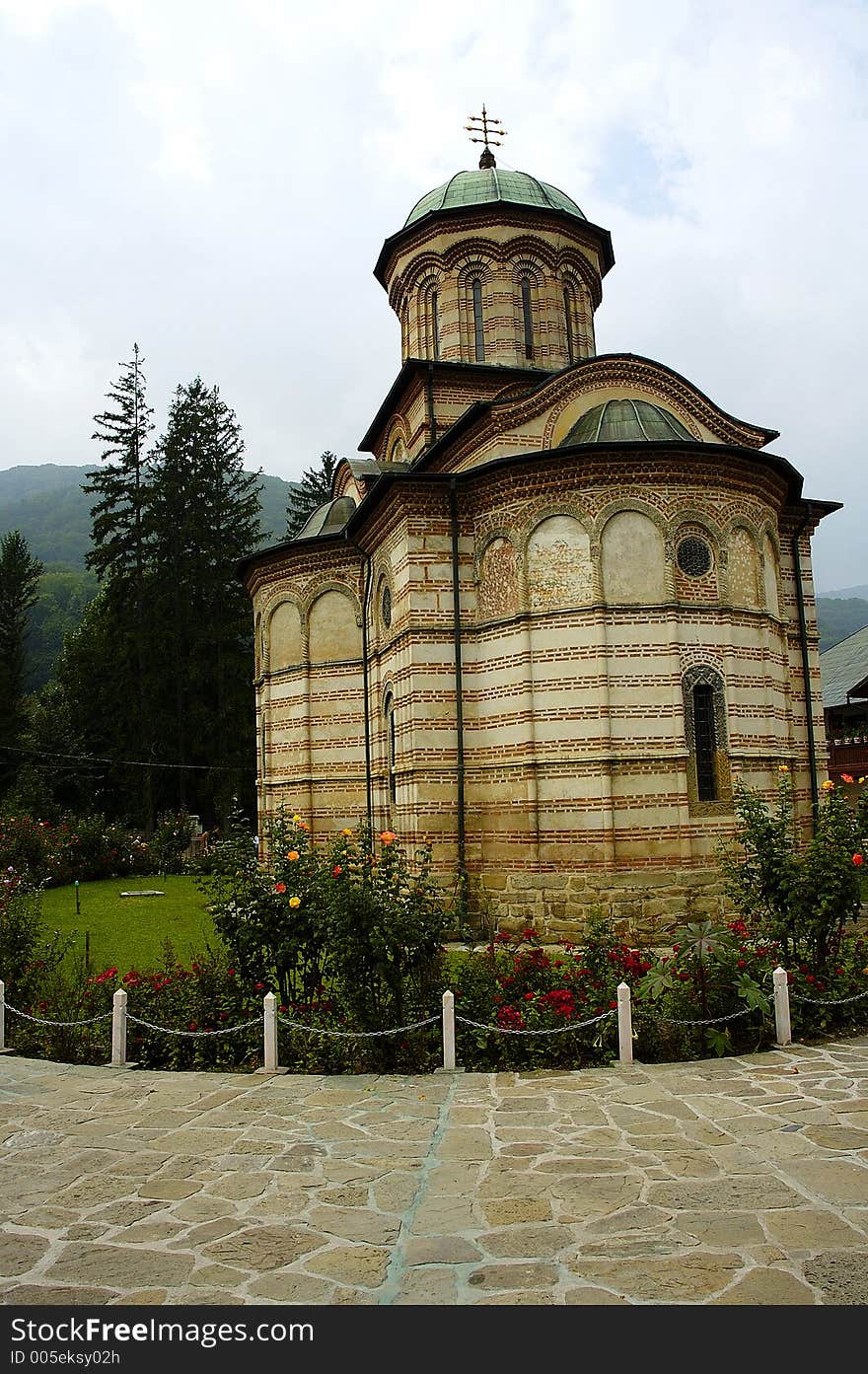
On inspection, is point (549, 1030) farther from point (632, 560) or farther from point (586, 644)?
point (632, 560)

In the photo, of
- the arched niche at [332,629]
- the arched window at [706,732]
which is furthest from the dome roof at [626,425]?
the arched niche at [332,629]

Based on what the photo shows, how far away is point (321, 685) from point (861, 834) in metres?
10.1

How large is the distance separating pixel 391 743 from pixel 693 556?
5.15 meters

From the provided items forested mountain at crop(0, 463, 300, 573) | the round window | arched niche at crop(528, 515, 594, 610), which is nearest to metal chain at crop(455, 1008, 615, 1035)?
arched niche at crop(528, 515, 594, 610)

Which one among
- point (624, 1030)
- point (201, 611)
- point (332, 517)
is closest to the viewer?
point (624, 1030)

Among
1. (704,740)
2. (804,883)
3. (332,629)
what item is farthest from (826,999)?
(332,629)

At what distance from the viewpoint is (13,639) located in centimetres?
3466

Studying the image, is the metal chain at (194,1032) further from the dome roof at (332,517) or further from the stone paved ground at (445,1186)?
the dome roof at (332,517)

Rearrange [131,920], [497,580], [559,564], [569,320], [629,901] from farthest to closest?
[569,320] → [131,920] → [497,580] → [559,564] → [629,901]

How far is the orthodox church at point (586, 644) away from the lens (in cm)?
1136

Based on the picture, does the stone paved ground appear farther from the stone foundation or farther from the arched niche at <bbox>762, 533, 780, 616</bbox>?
the arched niche at <bbox>762, 533, 780, 616</bbox>
